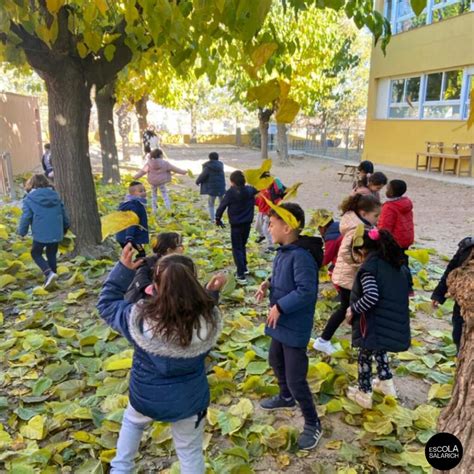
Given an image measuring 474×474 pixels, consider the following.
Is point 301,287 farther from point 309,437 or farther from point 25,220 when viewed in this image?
point 25,220

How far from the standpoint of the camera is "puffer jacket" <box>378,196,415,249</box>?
4941mm

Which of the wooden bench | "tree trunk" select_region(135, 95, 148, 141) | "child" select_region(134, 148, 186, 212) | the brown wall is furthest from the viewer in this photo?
"tree trunk" select_region(135, 95, 148, 141)

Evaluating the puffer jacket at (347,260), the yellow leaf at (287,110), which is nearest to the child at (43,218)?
the puffer jacket at (347,260)

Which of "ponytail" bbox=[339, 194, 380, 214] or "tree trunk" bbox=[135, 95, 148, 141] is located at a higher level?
"tree trunk" bbox=[135, 95, 148, 141]

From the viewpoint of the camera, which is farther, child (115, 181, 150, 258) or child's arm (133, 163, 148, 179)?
child's arm (133, 163, 148, 179)

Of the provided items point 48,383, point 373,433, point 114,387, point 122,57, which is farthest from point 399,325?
point 122,57

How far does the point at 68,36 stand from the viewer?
5715mm

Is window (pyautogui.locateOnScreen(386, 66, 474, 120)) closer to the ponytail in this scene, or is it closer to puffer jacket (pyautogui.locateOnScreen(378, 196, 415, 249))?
puffer jacket (pyautogui.locateOnScreen(378, 196, 415, 249))

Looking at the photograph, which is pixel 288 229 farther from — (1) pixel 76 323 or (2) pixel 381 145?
(2) pixel 381 145

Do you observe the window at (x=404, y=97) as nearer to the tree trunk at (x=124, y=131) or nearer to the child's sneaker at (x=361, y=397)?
the tree trunk at (x=124, y=131)

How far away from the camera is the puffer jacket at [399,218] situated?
16.2 feet

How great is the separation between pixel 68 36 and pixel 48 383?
13.9 feet

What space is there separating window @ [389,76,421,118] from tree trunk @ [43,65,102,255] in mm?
14030

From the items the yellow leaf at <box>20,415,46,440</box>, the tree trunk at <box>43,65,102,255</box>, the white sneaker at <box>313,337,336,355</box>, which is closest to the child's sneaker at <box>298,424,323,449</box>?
the white sneaker at <box>313,337,336,355</box>
